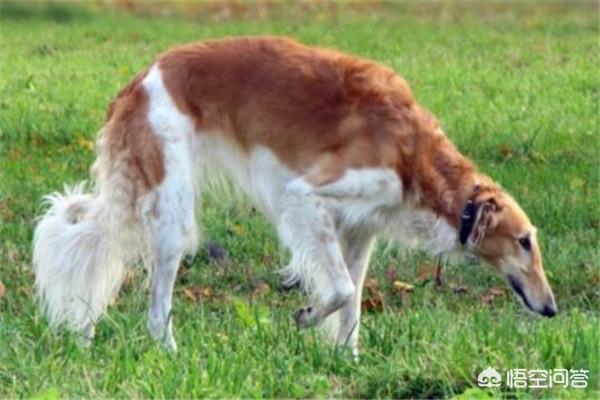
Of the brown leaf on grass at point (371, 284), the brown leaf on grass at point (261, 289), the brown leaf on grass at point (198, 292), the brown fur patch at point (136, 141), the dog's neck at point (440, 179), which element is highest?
the brown fur patch at point (136, 141)

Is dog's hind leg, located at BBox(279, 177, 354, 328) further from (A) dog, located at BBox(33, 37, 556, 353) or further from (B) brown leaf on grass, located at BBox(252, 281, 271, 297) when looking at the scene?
(B) brown leaf on grass, located at BBox(252, 281, 271, 297)

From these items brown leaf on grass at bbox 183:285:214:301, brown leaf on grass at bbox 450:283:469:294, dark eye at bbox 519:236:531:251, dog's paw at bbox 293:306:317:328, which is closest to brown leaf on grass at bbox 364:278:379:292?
brown leaf on grass at bbox 450:283:469:294

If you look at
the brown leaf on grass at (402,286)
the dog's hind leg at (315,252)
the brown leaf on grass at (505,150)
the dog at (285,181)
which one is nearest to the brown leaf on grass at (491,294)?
the brown leaf on grass at (402,286)

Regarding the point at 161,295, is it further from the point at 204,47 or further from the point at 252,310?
the point at 204,47

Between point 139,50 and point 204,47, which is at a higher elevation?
point 204,47

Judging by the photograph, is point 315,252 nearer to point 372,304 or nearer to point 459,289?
point 372,304

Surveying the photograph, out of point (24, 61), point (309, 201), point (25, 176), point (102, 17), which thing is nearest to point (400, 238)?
point (309, 201)

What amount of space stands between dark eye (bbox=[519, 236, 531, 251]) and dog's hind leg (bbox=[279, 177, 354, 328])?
2.83 ft

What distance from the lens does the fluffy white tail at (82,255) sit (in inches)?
312

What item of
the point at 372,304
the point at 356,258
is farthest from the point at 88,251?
the point at 372,304

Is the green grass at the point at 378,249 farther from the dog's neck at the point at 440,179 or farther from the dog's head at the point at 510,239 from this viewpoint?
the dog's neck at the point at 440,179

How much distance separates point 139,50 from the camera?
650 inches

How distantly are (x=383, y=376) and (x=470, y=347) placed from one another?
1.23ft

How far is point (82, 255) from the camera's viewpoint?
8.00 m
